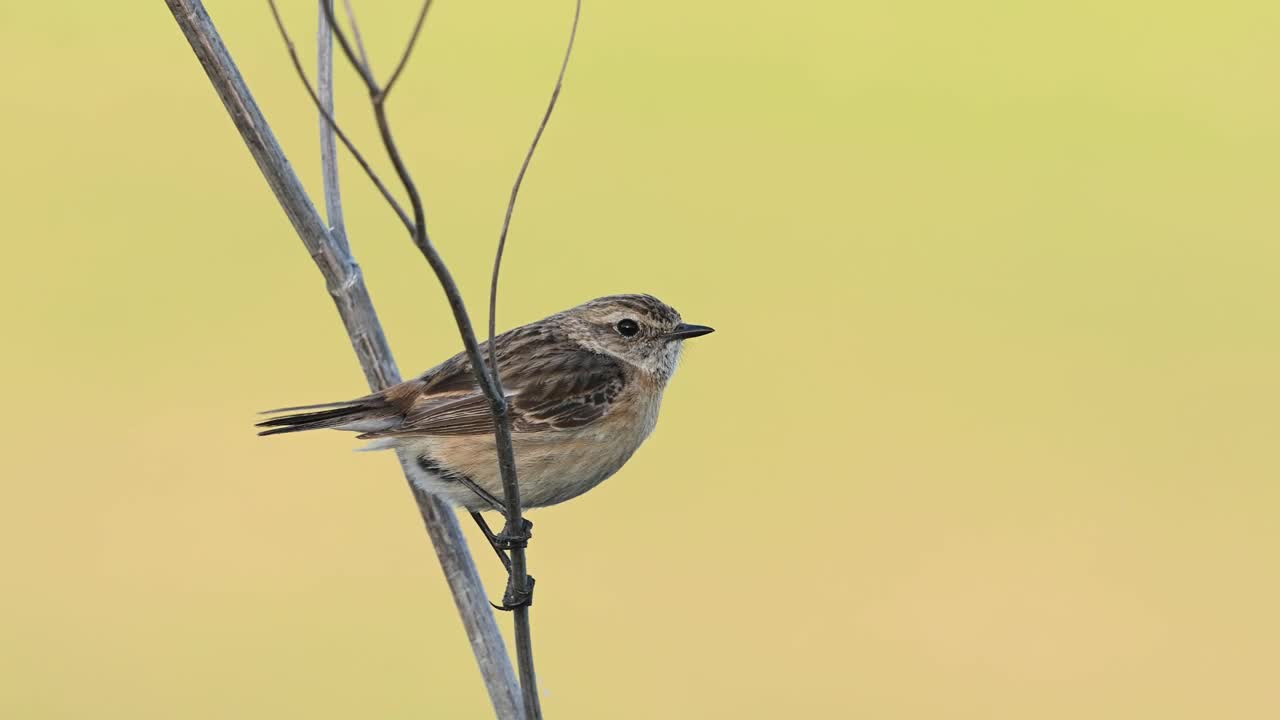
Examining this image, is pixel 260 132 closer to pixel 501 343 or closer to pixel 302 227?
pixel 302 227

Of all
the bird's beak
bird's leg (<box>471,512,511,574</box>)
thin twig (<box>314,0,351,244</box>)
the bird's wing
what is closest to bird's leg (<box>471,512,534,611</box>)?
bird's leg (<box>471,512,511,574</box>)

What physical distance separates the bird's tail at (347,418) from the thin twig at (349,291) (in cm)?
48

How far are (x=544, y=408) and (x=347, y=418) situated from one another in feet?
2.41

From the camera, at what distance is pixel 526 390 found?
4.60 metres

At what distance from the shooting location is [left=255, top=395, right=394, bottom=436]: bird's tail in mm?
4078

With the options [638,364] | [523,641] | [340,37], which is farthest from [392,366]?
[340,37]

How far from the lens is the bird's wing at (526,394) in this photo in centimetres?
427

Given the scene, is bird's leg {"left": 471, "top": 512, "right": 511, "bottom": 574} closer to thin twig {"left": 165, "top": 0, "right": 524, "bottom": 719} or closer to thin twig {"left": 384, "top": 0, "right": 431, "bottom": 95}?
thin twig {"left": 165, "top": 0, "right": 524, "bottom": 719}

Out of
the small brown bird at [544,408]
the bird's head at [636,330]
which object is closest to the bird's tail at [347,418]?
the small brown bird at [544,408]

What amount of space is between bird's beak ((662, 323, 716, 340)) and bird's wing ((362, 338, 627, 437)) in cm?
28

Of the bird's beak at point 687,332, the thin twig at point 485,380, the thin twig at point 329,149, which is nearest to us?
the thin twig at point 485,380

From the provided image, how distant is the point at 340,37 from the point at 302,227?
1651mm

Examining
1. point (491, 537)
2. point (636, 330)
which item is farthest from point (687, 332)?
point (491, 537)

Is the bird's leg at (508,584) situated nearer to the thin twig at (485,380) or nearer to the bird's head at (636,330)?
the thin twig at (485,380)
